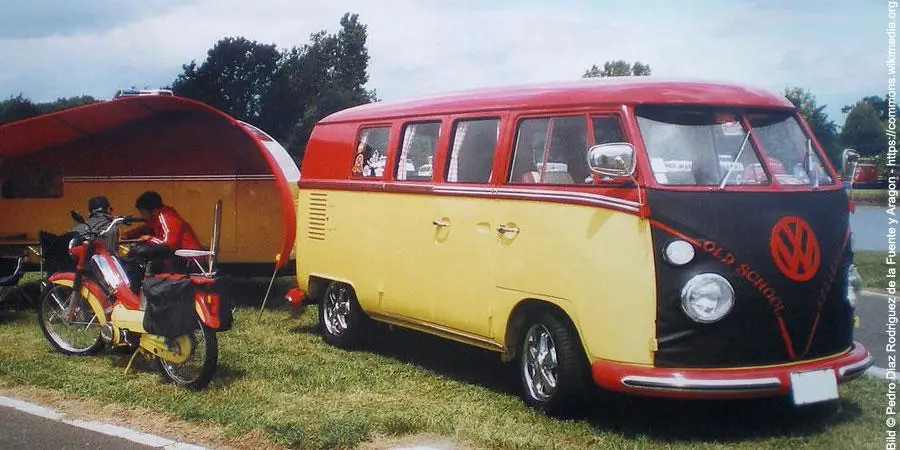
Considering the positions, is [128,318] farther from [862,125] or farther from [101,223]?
[862,125]

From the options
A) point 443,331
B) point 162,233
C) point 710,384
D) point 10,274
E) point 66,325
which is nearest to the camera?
point 710,384

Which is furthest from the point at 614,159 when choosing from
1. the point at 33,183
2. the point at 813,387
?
the point at 33,183

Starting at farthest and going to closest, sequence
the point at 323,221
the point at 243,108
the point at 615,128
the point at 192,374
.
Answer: the point at 243,108 < the point at 323,221 < the point at 192,374 < the point at 615,128

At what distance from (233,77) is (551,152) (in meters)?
53.0

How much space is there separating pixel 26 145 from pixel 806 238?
378 inches

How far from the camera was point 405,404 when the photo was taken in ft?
23.3

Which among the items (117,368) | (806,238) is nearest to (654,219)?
(806,238)

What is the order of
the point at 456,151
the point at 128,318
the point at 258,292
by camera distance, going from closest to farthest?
1. the point at 456,151
2. the point at 128,318
3. the point at 258,292

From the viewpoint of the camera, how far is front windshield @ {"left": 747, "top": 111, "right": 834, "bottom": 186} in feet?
21.3

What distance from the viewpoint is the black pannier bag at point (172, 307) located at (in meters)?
7.55

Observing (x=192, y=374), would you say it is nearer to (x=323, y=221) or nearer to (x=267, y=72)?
(x=323, y=221)

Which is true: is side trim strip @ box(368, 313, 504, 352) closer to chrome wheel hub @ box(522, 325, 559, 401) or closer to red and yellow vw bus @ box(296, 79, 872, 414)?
red and yellow vw bus @ box(296, 79, 872, 414)

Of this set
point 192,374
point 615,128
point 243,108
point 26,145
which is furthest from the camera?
point 243,108

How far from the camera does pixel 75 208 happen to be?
12.9 m
